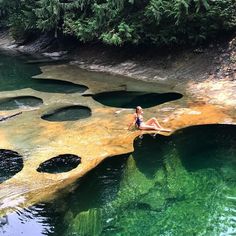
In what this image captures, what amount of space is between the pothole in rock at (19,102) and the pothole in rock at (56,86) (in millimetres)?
1677

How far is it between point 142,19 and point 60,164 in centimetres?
1328

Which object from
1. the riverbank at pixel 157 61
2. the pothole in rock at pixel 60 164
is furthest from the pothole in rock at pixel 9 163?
the riverbank at pixel 157 61

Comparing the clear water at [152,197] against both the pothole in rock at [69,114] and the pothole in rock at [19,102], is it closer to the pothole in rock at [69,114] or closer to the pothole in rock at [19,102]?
the pothole in rock at [69,114]

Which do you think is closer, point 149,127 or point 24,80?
point 149,127

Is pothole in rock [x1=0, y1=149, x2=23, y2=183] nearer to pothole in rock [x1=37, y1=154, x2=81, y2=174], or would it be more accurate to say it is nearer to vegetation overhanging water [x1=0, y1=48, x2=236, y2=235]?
pothole in rock [x1=37, y1=154, x2=81, y2=174]

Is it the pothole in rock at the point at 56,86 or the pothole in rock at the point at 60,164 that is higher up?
the pothole in rock at the point at 60,164

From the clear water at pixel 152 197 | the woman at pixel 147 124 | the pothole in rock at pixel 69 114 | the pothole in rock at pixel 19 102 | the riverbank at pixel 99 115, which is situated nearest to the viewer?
the clear water at pixel 152 197

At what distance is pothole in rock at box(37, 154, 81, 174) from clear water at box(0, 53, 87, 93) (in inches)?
352

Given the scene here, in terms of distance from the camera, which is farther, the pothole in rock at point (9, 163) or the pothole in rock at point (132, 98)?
the pothole in rock at point (132, 98)

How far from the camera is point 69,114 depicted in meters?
20.5

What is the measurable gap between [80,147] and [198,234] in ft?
20.5

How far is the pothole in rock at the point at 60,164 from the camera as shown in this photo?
1484cm

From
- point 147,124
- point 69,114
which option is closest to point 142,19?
point 69,114

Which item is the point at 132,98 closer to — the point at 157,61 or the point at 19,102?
the point at 157,61
